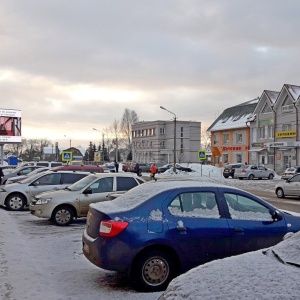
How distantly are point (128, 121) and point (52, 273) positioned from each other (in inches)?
4629

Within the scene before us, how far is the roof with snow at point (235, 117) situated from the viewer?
6294cm

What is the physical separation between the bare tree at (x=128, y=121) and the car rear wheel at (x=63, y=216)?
111 meters

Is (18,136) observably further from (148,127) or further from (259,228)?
(148,127)

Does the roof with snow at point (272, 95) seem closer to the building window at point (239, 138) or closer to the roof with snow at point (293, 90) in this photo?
the roof with snow at point (293, 90)

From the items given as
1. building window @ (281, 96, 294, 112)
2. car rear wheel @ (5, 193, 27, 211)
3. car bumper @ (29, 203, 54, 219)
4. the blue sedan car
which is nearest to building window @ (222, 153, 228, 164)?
Answer: building window @ (281, 96, 294, 112)

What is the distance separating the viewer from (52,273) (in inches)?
285

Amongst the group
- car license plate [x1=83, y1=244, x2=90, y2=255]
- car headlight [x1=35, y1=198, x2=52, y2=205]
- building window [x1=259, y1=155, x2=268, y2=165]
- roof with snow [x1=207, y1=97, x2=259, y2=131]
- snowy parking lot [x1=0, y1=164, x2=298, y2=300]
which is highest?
roof with snow [x1=207, y1=97, x2=259, y2=131]

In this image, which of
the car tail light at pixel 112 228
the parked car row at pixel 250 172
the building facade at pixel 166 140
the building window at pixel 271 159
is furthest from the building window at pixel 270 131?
the car tail light at pixel 112 228

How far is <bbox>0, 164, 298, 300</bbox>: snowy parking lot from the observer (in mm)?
6090

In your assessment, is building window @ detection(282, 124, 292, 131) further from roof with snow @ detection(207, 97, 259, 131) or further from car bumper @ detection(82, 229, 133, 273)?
car bumper @ detection(82, 229, 133, 273)

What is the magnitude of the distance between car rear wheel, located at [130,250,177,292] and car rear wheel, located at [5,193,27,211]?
1109cm

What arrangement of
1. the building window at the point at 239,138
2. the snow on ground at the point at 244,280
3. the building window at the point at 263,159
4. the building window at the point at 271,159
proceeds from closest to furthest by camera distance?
the snow on ground at the point at 244,280 → the building window at the point at 271,159 → the building window at the point at 263,159 → the building window at the point at 239,138

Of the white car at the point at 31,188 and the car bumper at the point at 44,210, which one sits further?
the white car at the point at 31,188

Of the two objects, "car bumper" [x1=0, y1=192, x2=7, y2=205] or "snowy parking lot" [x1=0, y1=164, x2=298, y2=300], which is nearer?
"snowy parking lot" [x1=0, y1=164, x2=298, y2=300]
